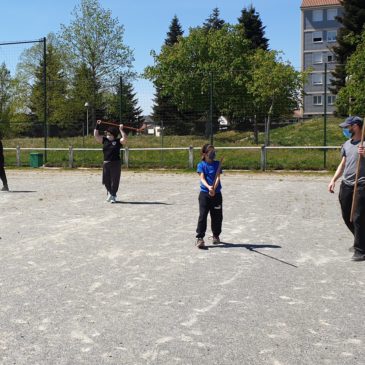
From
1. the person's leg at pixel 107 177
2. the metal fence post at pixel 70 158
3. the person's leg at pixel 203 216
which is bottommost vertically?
the person's leg at pixel 203 216

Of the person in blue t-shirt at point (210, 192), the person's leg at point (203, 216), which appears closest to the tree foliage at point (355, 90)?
the person in blue t-shirt at point (210, 192)

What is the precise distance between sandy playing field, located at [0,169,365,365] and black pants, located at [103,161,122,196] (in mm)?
1695

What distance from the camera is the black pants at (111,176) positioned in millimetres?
13077

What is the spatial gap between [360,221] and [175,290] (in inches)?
112

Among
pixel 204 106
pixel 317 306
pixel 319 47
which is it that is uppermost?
pixel 319 47

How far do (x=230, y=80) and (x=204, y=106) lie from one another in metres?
3.04

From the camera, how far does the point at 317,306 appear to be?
5.10 m

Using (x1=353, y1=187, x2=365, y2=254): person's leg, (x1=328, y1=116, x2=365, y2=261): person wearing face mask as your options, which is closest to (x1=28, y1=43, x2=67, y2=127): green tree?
(x1=328, y1=116, x2=365, y2=261): person wearing face mask

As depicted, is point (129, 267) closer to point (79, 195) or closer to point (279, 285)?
point (279, 285)

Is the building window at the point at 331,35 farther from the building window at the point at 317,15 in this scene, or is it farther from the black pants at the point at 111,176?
the black pants at the point at 111,176

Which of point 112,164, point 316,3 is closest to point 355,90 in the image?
point 112,164

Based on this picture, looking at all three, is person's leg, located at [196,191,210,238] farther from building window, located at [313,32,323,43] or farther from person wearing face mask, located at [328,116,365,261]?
building window, located at [313,32,323,43]

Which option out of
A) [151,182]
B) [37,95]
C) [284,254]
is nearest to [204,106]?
[151,182]

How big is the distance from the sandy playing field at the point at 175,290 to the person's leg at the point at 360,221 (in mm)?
226
